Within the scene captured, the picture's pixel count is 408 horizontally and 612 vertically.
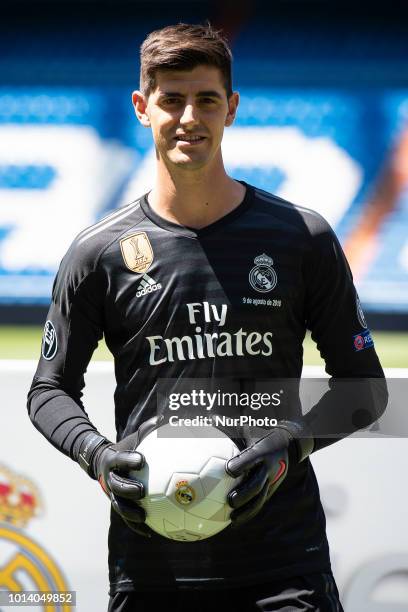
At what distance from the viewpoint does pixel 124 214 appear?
2.62m

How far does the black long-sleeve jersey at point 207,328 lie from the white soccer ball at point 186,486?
0.10m

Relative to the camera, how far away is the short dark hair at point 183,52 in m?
2.48

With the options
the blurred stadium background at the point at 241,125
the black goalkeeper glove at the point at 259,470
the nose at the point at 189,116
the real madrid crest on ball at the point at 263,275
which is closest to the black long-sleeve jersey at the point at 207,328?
the real madrid crest on ball at the point at 263,275

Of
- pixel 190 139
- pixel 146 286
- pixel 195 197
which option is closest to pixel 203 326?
pixel 146 286

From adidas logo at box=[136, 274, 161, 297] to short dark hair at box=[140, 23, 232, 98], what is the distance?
0.44m

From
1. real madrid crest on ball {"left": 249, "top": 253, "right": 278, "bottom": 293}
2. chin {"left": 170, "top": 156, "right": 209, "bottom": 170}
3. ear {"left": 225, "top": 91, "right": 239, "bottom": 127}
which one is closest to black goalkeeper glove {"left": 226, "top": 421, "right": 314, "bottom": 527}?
real madrid crest on ball {"left": 249, "top": 253, "right": 278, "bottom": 293}

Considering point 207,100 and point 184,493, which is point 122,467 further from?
point 207,100

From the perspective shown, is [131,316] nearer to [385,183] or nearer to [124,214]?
[124,214]

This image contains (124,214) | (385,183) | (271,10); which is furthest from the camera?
(271,10)

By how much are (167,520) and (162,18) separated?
864 centimetres

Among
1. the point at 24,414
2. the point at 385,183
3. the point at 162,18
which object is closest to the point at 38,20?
the point at 162,18

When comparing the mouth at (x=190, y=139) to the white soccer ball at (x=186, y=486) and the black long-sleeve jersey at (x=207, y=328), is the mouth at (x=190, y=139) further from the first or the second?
the white soccer ball at (x=186, y=486)

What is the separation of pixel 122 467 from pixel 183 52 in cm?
95

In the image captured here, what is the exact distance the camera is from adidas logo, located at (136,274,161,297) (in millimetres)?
2484
